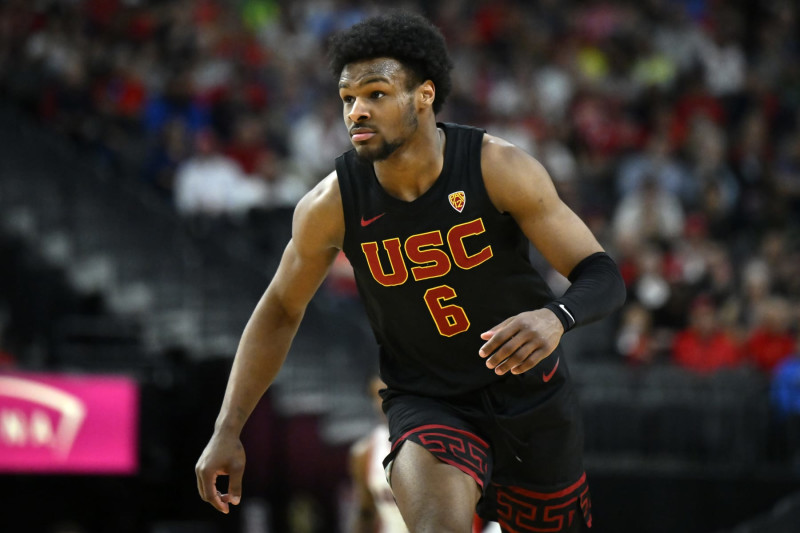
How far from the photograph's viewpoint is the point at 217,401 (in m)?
10.7

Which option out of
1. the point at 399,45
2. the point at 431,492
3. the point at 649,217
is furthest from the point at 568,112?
the point at 431,492

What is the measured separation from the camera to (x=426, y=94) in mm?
4785

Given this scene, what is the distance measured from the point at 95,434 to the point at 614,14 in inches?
377

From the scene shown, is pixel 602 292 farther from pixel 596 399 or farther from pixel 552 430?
pixel 596 399

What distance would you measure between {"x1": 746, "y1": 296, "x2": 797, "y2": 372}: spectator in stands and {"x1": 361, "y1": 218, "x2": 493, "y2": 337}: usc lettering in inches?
271

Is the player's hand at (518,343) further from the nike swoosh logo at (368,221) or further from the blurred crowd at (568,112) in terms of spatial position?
the blurred crowd at (568,112)

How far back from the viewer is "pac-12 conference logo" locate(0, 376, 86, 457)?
9523 mm

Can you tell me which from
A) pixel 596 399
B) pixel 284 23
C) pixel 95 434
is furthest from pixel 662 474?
pixel 284 23

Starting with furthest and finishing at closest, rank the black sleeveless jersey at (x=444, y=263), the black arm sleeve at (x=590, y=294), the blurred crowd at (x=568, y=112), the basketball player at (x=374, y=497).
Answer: the blurred crowd at (x=568, y=112)
the basketball player at (x=374, y=497)
the black sleeveless jersey at (x=444, y=263)
the black arm sleeve at (x=590, y=294)

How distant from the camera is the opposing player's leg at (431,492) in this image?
4.39 metres

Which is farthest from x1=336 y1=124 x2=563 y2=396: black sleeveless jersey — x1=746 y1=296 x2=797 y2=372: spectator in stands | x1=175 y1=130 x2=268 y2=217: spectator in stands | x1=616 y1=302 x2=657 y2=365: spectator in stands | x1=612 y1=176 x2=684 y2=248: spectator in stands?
x1=175 y1=130 x2=268 y2=217: spectator in stands

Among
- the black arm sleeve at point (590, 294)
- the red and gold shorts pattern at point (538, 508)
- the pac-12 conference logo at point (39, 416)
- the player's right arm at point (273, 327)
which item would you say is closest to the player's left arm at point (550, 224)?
the black arm sleeve at point (590, 294)

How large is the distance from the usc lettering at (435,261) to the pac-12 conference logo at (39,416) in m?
5.56

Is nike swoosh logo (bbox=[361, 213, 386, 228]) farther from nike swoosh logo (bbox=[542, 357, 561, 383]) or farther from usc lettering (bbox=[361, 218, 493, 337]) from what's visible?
nike swoosh logo (bbox=[542, 357, 561, 383])
